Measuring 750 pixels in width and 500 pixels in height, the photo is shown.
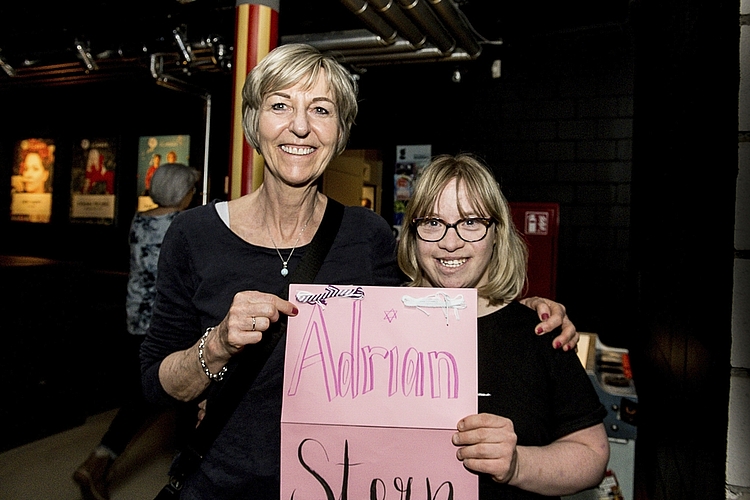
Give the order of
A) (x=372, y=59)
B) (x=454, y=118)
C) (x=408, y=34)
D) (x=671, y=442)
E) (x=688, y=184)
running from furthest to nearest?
(x=454, y=118), (x=372, y=59), (x=408, y=34), (x=671, y=442), (x=688, y=184)

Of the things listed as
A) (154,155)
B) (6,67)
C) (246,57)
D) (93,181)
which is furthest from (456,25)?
(93,181)

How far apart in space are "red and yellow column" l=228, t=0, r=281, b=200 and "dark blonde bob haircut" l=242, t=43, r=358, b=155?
1631mm

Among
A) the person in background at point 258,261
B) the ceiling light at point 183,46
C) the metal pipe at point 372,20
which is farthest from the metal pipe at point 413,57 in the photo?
the person in background at point 258,261

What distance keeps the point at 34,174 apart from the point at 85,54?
402 centimetres

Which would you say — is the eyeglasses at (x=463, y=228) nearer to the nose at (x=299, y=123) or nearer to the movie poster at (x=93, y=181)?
the nose at (x=299, y=123)

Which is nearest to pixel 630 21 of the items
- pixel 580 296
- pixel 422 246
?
pixel 580 296

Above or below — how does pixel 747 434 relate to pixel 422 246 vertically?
below

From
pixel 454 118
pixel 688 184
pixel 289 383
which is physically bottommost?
pixel 289 383

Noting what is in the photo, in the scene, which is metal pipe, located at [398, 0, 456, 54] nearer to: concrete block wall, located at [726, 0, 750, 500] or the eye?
the eye

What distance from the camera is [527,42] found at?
4.86 m

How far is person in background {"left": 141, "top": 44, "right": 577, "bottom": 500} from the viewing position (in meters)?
1.07

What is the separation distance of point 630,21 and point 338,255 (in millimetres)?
4406

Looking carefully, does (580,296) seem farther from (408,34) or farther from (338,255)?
(338,255)

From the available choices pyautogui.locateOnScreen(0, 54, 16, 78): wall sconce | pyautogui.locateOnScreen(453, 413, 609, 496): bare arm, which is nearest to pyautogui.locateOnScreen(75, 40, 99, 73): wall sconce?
pyautogui.locateOnScreen(0, 54, 16, 78): wall sconce
